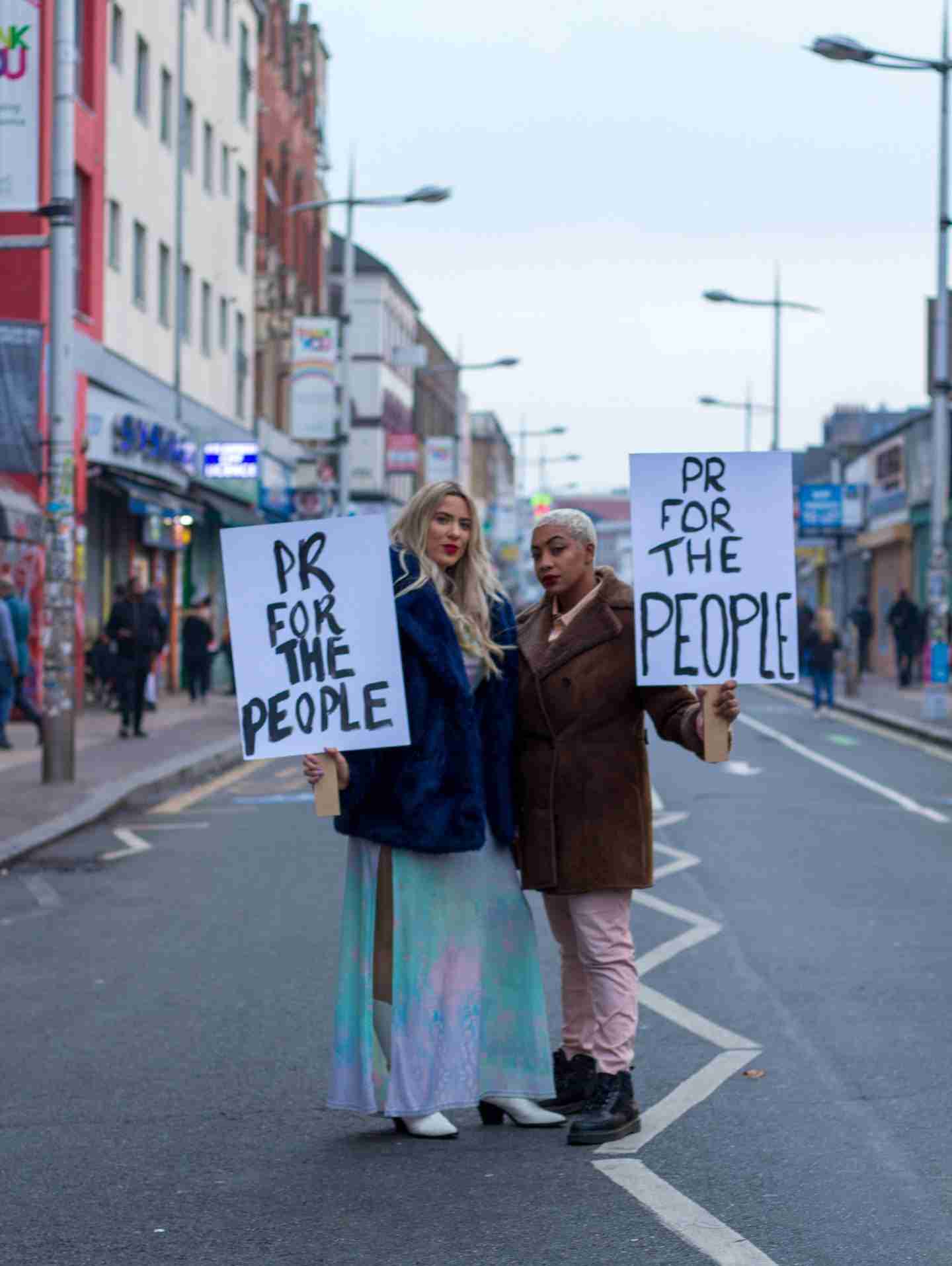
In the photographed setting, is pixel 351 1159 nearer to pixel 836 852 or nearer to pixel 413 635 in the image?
pixel 413 635

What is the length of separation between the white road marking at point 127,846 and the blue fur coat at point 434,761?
24.7ft

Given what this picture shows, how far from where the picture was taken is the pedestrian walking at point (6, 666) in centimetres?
2242

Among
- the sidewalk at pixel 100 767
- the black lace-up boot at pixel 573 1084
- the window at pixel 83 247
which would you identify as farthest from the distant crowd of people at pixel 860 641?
the black lace-up boot at pixel 573 1084

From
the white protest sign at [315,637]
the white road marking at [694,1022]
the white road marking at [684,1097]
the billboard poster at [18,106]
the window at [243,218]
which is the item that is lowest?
the white road marking at [694,1022]

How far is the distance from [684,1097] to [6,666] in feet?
56.0

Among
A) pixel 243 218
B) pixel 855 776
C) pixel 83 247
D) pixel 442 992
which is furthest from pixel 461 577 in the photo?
pixel 243 218

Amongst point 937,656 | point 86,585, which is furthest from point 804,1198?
point 86,585

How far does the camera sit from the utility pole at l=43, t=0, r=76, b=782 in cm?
1756

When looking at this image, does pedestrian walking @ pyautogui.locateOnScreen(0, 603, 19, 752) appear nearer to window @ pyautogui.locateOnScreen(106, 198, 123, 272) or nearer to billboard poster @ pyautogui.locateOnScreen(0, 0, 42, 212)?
billboard poster @ pyautogui.locateOnScreen(0, 0, 42, 212)

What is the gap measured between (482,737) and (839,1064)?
1911mm

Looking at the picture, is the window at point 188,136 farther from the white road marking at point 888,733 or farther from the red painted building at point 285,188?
the white road marking at point 888,733

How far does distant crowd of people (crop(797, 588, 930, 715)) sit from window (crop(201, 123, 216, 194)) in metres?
13.9

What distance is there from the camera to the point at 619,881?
6.09 meters

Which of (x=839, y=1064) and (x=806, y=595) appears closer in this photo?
(x=839, y=1064)
